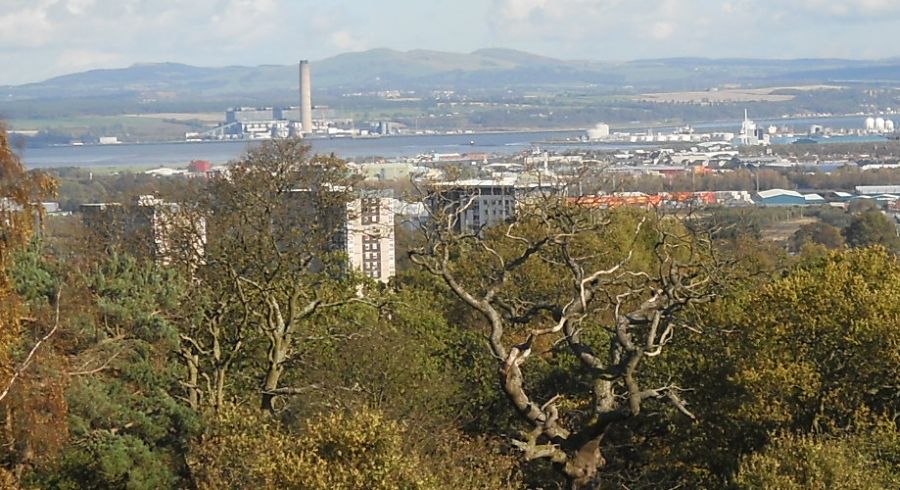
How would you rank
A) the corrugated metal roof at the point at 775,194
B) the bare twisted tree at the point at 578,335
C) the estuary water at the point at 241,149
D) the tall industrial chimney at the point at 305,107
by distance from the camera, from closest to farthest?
1. the bare twisted tree at the point at 578,335
2. the corrugated metal roof at the point at 775,194
3. the estuary water at the point at 241,149
4. the tall industrial chimney at the point at 305,107

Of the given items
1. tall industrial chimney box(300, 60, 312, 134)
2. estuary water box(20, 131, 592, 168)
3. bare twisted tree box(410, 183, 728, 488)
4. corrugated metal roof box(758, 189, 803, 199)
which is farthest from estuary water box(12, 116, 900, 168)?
bare twisted tree box(410, 183, 728, 488)

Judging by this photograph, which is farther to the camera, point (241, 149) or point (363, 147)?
point (363, 147)

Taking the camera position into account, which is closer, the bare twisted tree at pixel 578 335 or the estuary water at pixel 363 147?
the bare twisted tree at pixel 578 335

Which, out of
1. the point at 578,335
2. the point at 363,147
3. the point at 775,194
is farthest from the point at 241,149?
the point at 578,335

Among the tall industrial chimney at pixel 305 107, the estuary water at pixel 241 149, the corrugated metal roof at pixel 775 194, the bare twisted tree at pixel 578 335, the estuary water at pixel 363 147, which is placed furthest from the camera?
the tall industrial chimney at pixel 305 107

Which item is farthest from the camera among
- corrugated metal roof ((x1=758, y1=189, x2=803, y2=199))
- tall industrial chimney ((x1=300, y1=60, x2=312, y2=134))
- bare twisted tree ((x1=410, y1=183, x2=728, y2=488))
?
tall industrial chimney ((x1=300, y1=60, x2=312, y2=134))

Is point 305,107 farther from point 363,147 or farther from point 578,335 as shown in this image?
point 578,335

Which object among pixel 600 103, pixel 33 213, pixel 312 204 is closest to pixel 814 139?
pixel 600 103

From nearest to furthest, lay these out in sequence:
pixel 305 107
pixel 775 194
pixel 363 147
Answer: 1. pixel 775 194
2. pixel 363 147
3. pixel 305 107

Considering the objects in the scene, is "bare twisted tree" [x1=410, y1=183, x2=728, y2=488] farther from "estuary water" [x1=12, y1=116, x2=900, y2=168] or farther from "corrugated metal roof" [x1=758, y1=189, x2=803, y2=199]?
"estuary water" [x1=12, y1=116, x2=900, y2=168]

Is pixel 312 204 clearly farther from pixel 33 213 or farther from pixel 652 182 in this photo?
pixel 652 182

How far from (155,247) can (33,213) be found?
8039 millimetres

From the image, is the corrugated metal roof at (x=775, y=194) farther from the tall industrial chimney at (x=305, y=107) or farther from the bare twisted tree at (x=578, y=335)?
the tall industrial chimney at (x=305, y=107)

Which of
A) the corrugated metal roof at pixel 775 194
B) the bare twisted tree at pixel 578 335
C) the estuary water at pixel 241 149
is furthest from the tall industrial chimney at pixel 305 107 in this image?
the bare twisted tree at pixel 578 335
